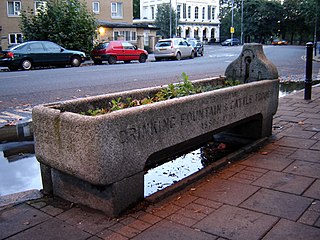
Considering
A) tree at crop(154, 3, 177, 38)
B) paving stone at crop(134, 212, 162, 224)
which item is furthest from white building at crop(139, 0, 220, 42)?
paving stone at crop(134, 212, 162, 224)

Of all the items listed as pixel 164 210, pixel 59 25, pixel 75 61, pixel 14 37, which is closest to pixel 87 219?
pixel 164 210

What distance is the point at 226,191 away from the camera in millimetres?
4145

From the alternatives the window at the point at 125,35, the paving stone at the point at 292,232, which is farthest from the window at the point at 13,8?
the paving stone at the point at 292,232

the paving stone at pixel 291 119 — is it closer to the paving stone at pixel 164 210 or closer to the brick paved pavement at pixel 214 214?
the brick paved pavement at pixel 214 214

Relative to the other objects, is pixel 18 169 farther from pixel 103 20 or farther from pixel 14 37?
pixel 103 20

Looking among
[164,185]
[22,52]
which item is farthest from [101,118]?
[22,52]

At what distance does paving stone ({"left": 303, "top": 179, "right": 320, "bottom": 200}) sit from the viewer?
4.04m

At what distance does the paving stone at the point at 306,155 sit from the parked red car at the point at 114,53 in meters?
22.1

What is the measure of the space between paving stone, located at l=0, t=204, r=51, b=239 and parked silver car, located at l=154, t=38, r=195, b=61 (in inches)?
1057

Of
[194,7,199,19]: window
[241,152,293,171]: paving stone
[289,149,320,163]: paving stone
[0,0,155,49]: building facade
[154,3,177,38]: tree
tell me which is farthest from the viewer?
[194,7,199,19]: window

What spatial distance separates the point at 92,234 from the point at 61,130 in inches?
39.0

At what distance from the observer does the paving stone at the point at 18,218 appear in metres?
3.36

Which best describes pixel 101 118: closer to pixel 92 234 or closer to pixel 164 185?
pixel 92 234

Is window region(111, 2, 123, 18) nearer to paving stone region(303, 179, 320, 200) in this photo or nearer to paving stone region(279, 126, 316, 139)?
paving stone region(279, 126, 316, 139)
